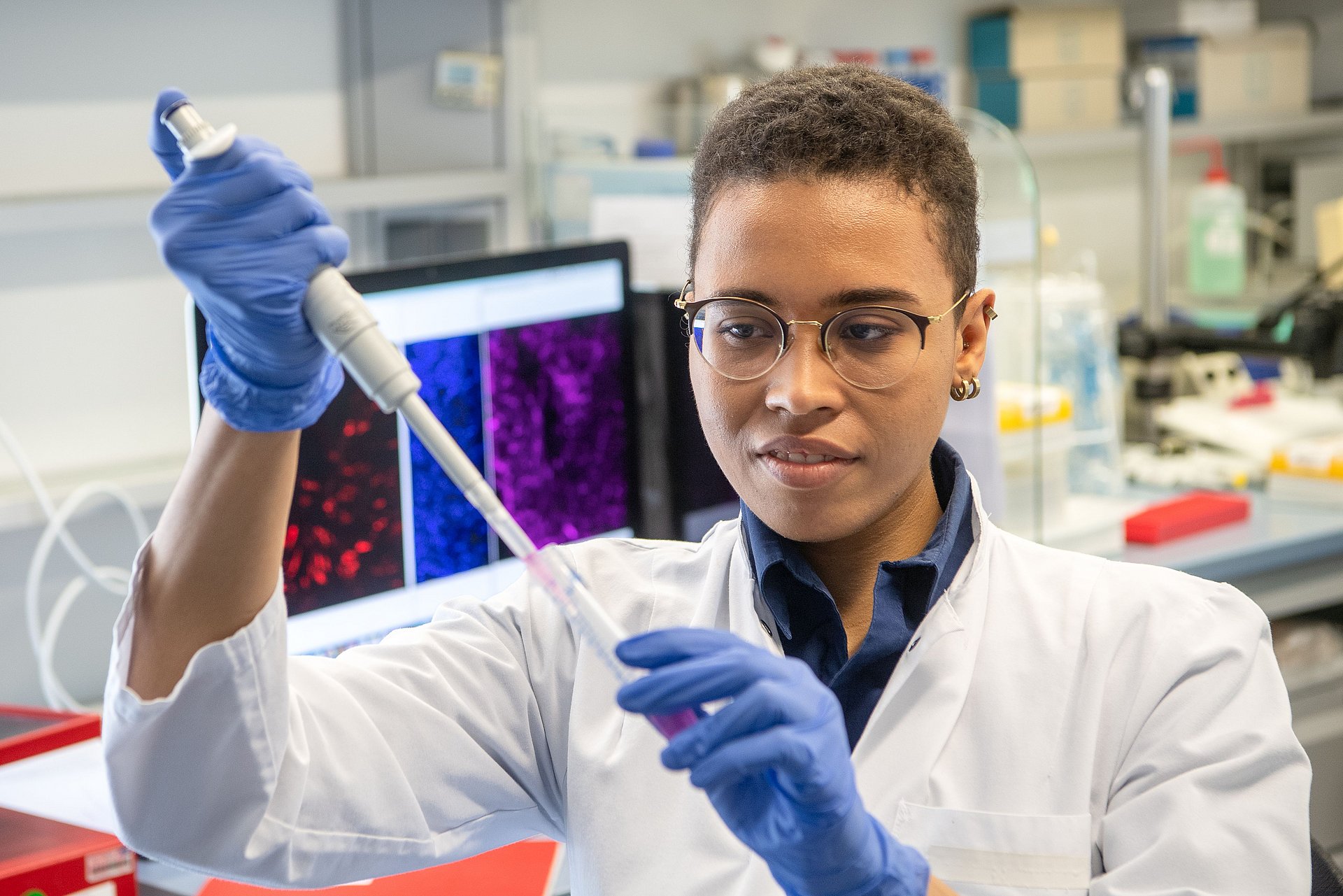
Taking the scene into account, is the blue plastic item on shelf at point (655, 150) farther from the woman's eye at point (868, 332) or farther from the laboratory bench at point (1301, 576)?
the woman's eye at point (868, 332)

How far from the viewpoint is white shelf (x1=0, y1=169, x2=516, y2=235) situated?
193cm

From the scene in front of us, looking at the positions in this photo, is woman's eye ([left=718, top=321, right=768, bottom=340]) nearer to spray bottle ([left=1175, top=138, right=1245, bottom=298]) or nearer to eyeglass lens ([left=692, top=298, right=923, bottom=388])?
eyeglass lens ([left=692, top=298, right=923, bottom=388])

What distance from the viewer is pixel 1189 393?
3008mm

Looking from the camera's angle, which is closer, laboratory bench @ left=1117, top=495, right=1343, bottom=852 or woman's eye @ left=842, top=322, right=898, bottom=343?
woman's eye @ left=842, top=322, right=898, bottom=343

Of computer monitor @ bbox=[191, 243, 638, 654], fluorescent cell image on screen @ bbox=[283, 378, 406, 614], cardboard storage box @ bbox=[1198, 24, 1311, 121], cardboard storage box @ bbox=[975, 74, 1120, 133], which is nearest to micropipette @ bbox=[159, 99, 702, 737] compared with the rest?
computer monitor @ bbox=[191, 243, 638, 654]

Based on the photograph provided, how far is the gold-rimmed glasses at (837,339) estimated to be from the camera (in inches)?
38.9

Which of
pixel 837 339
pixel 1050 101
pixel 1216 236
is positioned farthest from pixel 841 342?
pixel 1216 236

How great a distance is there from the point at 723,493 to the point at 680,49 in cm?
126

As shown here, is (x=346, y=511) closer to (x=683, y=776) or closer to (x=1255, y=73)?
(x=683, y=776)

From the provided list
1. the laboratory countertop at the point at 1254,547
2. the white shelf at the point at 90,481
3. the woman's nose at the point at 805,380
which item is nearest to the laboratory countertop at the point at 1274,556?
the laboratory countertop at the point at 1254,547

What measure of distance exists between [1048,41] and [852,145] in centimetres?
246

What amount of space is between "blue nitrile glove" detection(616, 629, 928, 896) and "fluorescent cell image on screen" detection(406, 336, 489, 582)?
0.80 meters

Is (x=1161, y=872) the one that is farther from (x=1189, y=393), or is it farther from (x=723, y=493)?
(x=1189, y=393)

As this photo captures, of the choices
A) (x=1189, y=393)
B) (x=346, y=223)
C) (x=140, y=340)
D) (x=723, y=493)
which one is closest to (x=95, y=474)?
(x=140, y=340)
